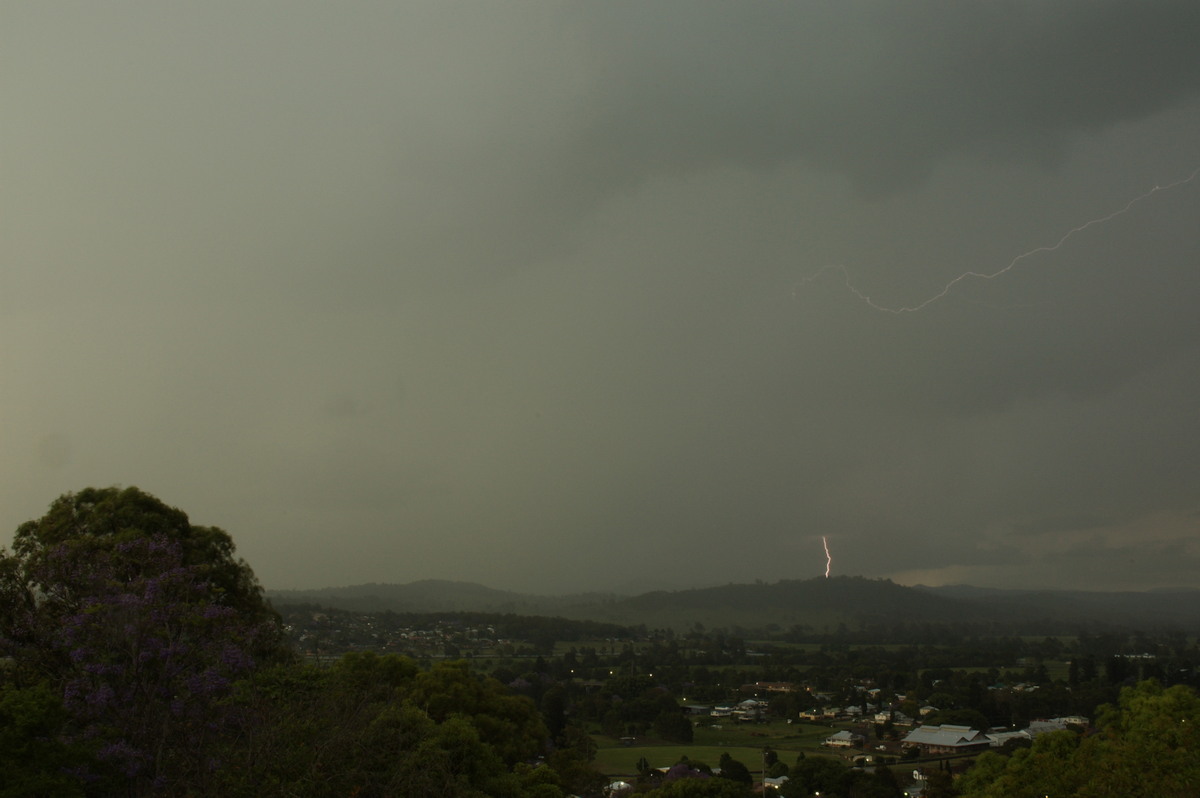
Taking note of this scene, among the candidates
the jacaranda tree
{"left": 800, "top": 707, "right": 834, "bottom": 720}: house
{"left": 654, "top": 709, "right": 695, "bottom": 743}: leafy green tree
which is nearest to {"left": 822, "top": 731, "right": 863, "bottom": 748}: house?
{"left": 654, "top": 709, "right": 695, "bottom": 743}: leafy green tree

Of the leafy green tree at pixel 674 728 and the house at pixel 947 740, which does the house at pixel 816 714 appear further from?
the house at pixel 947 740

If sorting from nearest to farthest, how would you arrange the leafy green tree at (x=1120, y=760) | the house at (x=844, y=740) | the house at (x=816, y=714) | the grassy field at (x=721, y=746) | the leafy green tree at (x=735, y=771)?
the leafy green tree at (x=1120, y=760), the leafy green tree at (x=735, y=771), the grassy field at (x=721, y=746), the house at (x=844, y=740), the house at (x=816, y=714)

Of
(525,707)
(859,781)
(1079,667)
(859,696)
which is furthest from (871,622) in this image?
(525,707)

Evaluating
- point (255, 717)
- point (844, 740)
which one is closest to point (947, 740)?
point (844, 740)

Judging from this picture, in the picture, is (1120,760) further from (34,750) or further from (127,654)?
(34,750)

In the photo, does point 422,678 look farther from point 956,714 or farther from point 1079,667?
point 1079,667

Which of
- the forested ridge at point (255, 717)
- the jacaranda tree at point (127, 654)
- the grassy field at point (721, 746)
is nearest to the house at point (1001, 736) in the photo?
the forested ridge at point (255, 717)

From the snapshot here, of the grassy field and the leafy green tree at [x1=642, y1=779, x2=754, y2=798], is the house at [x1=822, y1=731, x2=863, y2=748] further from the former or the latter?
the leafy green tree at [x1=642, y1=779, x2=754, y2=798]
